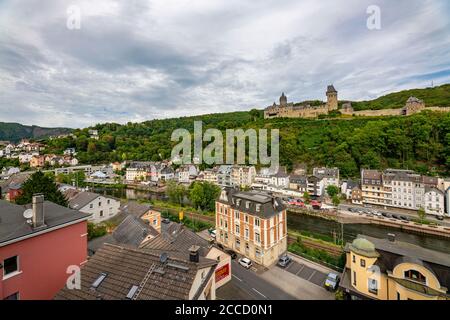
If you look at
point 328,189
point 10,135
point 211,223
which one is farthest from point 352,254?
point 10,135

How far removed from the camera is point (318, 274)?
40.6 ft

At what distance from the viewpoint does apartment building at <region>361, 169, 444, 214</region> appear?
2519cm

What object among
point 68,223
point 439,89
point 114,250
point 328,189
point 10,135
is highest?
point 439,89

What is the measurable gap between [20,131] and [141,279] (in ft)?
426

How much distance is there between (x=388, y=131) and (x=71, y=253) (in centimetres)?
5041

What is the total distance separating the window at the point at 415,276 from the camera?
7.83 meters

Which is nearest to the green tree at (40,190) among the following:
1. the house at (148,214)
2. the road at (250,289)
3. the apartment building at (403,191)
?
the house at (148,214)

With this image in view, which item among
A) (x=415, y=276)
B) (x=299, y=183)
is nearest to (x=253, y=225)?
(x=415, y=276)

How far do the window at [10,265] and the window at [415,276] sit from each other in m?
12.9

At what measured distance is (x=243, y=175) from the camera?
41.2m

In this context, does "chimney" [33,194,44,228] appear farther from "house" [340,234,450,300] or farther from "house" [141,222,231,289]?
"house" [340,234,450,300]

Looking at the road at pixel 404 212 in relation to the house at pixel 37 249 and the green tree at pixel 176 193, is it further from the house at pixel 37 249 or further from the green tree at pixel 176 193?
the house at pixel 37 249

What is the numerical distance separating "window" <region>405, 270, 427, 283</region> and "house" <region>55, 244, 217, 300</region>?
753cm
